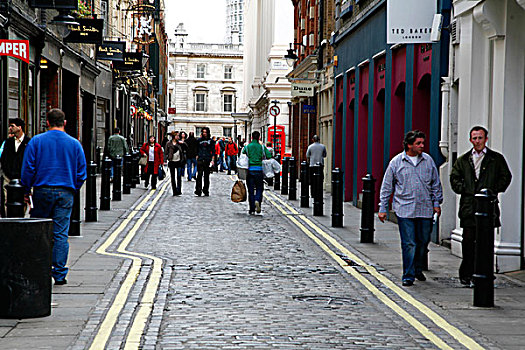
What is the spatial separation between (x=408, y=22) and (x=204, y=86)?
98.6 meters

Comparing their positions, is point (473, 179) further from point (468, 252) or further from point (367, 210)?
point (367, 210)

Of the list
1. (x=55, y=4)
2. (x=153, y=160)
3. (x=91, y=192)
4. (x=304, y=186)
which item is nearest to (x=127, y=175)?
(x=153, y=160)

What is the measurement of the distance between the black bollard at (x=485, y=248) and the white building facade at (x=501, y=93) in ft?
8.15

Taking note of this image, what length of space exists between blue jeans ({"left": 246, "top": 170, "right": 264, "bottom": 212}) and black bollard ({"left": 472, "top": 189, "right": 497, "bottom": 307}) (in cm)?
1105

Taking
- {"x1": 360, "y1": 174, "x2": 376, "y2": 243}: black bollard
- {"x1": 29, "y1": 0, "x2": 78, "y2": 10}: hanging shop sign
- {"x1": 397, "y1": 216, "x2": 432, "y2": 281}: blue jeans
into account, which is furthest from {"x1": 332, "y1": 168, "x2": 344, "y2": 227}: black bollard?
{"x1": 29, "y1": 0, "x2": 78, "y2": 10}: hanging shop sign

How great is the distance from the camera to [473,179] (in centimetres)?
966

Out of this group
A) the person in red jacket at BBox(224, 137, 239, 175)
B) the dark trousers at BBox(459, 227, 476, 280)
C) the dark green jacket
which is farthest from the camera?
the person in red jacket at BBox(224, 137, 239, 175)

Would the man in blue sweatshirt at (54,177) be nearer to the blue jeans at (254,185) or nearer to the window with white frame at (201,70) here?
the blue jeans at (254,185)

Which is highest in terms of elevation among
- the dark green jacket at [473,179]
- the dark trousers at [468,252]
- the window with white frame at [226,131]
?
the window with white frame at [226,131]

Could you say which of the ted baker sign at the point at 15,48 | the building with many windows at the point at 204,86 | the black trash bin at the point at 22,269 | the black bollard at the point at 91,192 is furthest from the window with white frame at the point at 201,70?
the black trash bin at the point at 22,269

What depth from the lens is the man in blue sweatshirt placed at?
9.09m

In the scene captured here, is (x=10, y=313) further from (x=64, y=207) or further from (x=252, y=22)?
(x=252, y=22)

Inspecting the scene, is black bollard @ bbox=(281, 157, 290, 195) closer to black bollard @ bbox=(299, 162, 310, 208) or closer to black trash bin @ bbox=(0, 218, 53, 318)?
black bollard @ bbox=(299, 162, 310, 208)

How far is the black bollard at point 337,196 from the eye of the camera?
53.1 ft
